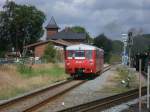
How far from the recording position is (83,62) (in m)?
43.6

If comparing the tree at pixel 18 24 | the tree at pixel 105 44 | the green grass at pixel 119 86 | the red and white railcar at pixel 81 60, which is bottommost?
the green grass at pixel 119 86

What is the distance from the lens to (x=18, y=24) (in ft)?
449

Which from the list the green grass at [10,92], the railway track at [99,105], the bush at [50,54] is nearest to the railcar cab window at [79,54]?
the green grass at [10,92]

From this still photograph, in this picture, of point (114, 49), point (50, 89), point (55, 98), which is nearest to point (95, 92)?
point (50, 89)

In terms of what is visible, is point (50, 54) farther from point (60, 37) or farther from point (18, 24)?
point (60, 37)

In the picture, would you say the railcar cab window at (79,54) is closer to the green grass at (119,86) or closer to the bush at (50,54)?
the green grass at (119,86)

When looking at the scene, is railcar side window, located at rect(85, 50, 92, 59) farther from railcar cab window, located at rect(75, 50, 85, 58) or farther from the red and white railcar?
railcar cab window, located at rect(75, 50, 85, 58)

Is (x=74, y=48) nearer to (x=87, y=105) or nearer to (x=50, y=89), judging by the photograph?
(x=50, y=89)

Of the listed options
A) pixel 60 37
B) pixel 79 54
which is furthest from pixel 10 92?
pixel 60 37

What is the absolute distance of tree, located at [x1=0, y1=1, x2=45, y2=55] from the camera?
451ft

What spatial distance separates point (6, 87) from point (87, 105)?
33.2ft

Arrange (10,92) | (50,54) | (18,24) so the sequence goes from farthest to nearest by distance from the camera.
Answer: (18,24) → (50,54) → (10,92)

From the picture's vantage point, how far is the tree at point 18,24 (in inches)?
5408

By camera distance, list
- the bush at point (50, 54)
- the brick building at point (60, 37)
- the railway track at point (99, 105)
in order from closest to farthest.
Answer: the railway track at point (99, 105), the bush at point (50, 54), the brick building at point (60, 37)
